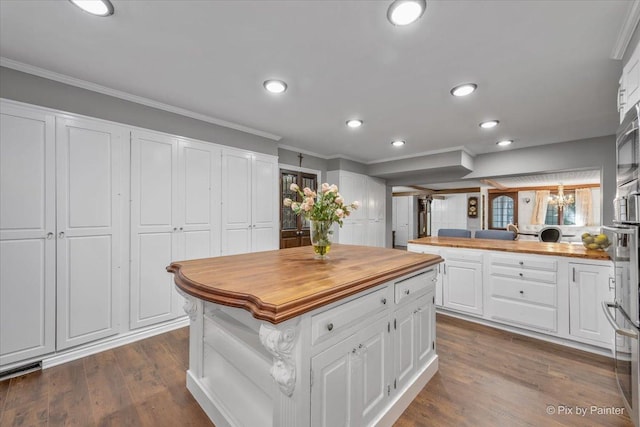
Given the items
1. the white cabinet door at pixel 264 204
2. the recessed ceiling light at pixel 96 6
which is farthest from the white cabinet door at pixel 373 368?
the white cabinet door at pixel 264 204

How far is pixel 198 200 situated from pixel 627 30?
375 cm

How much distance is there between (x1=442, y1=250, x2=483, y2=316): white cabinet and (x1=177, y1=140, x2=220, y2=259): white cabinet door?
296cm

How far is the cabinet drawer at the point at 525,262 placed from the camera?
271cm

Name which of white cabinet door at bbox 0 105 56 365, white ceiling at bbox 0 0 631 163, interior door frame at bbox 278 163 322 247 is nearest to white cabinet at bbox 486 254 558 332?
white ceiling at bbox 0 0 631 163

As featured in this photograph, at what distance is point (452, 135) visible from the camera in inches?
149

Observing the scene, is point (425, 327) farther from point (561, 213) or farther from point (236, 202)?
point (561, 213)

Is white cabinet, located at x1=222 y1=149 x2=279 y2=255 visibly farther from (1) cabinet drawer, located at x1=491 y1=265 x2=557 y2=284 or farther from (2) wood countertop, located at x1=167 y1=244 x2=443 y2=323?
(1) cabinet drawer, located at x1=491 y1=265 x2=557 y2=284

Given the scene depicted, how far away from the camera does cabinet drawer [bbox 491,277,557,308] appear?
271 centimetres

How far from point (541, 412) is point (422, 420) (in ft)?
2.68

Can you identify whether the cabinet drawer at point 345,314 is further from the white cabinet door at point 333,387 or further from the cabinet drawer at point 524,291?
the cabinet drawer at point 524,291

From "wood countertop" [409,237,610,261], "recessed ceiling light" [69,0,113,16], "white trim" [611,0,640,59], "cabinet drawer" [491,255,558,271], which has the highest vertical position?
"recessed ceiling light" [69,0,113,16]

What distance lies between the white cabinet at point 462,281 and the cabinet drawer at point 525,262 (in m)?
0.19

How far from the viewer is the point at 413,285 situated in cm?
180

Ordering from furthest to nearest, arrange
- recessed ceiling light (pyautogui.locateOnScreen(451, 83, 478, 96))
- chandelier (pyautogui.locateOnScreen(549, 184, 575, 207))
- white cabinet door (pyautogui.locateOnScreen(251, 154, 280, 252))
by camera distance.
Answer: chandelier (pyautogui.locateOnScreen(549, 184, 575, 207)) < white cabinet door (pyautogui.locateOnScreen(251, 154, 280, 252)) < recessed ceiling light (pyautogui.locateOnScreen(451, 83, 478, 96))
